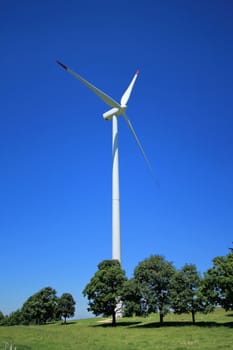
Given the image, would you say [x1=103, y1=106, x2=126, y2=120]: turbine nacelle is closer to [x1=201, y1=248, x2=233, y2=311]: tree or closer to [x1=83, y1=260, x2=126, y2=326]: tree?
[x1=83, y1=260, x2=126, y2=326]: tree

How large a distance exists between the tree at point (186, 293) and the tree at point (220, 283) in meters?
2.08

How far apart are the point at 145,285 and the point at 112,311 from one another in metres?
9.20

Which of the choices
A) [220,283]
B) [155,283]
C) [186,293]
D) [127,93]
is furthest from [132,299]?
[127,93]

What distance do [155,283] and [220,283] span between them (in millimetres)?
11896

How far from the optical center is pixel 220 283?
49281 millimetres

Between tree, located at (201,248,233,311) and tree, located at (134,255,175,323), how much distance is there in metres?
6.86

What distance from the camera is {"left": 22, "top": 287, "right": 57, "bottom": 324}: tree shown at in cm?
9062

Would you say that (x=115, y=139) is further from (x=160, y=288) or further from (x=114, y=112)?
(x=160, y=288)

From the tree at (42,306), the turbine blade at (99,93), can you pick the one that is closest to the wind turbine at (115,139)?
the turbine blade at (99,93)

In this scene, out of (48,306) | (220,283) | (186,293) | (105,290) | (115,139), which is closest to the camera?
(220,283)

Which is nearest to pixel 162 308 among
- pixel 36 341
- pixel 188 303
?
pixel 188 303

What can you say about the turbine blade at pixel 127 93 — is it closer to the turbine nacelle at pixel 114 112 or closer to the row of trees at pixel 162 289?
the turbine nacelle at pixel 114 112

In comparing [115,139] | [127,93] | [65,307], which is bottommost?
[65,307]

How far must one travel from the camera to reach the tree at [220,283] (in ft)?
158
